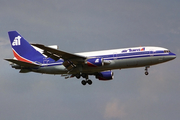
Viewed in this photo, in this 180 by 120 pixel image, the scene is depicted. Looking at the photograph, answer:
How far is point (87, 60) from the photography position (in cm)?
5822

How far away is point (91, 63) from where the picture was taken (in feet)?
189

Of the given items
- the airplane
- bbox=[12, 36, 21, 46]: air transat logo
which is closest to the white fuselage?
the airplane

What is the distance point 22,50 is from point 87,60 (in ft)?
45.4

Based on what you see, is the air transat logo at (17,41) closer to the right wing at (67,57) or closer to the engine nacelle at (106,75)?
the right wing at (67,57)

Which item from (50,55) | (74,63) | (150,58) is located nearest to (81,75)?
(74,63)

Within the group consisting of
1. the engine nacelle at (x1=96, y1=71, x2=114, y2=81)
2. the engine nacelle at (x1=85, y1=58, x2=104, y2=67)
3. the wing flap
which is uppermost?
the wing flap

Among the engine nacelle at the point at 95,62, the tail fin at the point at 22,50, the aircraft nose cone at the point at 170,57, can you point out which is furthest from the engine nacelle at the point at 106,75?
the aircraft nose cone at the point at 170,57

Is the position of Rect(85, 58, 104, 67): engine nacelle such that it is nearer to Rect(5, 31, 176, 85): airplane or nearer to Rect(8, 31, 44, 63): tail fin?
Rect(5, 31, 176, 85): airplane

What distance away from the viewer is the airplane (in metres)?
57.3

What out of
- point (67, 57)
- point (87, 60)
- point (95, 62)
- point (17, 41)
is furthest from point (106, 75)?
point (17, 41)

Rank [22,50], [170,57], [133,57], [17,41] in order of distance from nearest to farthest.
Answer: [133,57] < [170,57] < [22,50] < [17,41]

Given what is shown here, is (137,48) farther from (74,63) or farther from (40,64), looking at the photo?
(40,64)

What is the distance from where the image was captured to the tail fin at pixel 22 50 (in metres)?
63.2

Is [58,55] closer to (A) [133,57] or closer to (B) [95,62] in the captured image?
(B) [95,62]
